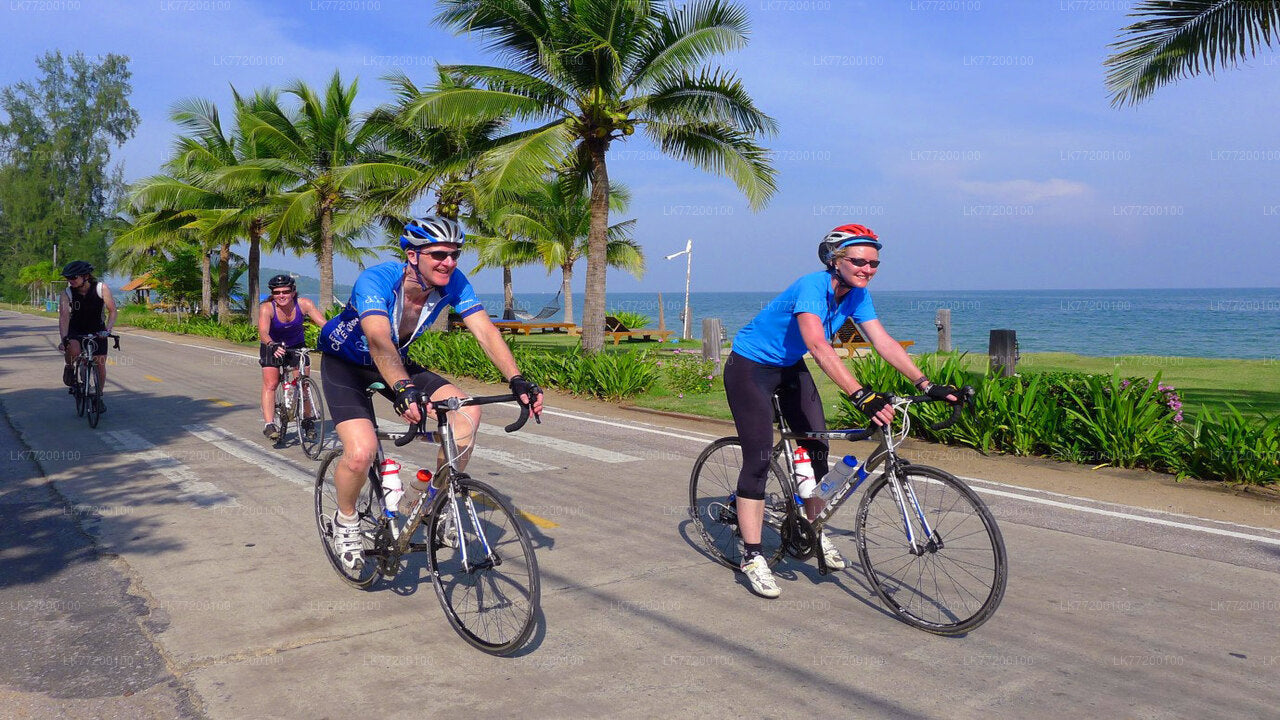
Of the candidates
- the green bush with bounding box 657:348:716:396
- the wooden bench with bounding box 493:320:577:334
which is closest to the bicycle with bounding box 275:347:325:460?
the green bush with bounding box 657:348:716:396

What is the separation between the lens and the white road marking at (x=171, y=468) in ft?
23.5

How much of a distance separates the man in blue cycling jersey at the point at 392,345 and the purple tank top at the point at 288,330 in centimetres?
515

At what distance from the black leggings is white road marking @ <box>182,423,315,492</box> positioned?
14.0 ft

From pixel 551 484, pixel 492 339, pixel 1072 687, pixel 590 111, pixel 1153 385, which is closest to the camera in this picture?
pixel 1072 687

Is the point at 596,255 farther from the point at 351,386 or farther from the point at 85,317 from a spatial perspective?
the point at 351,386

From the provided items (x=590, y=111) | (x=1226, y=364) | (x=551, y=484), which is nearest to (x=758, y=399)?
(x=551, y=484)

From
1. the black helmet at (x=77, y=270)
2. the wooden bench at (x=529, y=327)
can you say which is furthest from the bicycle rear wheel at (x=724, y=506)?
the wooden bench at (x=529, y=327)

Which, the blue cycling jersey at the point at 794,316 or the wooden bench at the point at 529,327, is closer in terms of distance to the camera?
the blue cycling jersey at the point at 794,316

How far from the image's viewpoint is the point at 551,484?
25.6 feet

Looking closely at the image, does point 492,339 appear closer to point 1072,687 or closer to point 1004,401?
point 1072,687

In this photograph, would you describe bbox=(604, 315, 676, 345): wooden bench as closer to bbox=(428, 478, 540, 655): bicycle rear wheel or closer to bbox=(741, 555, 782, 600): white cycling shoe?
bbox=(741, 555, 782, 600): white cycling shoe

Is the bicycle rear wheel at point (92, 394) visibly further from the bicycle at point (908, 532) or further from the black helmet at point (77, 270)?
the bicycle at point (908, 532)

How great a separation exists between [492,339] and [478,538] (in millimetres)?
1059

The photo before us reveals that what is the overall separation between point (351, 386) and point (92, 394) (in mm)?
8411
